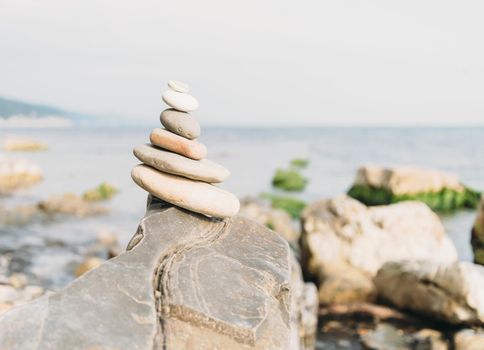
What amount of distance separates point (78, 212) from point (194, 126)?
11.6m

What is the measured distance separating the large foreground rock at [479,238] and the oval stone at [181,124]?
25.5 ft

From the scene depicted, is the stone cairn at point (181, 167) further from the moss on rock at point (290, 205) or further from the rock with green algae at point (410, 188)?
the rock with green algae at point (410, 188)

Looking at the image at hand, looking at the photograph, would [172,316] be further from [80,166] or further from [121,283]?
[80,166]

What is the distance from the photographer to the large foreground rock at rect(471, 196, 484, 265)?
31.4 feet

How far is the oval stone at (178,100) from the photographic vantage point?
3.81 m

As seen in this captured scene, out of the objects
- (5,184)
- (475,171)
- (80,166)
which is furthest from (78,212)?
(475,171)

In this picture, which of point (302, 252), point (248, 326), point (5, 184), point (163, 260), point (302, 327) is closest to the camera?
point (248, 326)

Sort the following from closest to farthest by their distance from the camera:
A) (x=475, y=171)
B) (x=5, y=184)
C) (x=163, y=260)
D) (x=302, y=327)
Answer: (x=163, y=260) < (x=302, y=327) < (x=5, y=184) < (x=475, y=171)

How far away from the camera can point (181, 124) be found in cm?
373

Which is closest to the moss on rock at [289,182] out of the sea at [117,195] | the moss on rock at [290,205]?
the sea at [117,195]

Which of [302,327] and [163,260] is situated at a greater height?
[163,260]

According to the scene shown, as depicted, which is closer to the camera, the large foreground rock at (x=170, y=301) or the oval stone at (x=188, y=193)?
the large foreground rock at (x=170, y=301)

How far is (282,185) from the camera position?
21047mm

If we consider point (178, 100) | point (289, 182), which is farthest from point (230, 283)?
point (289, 182)
